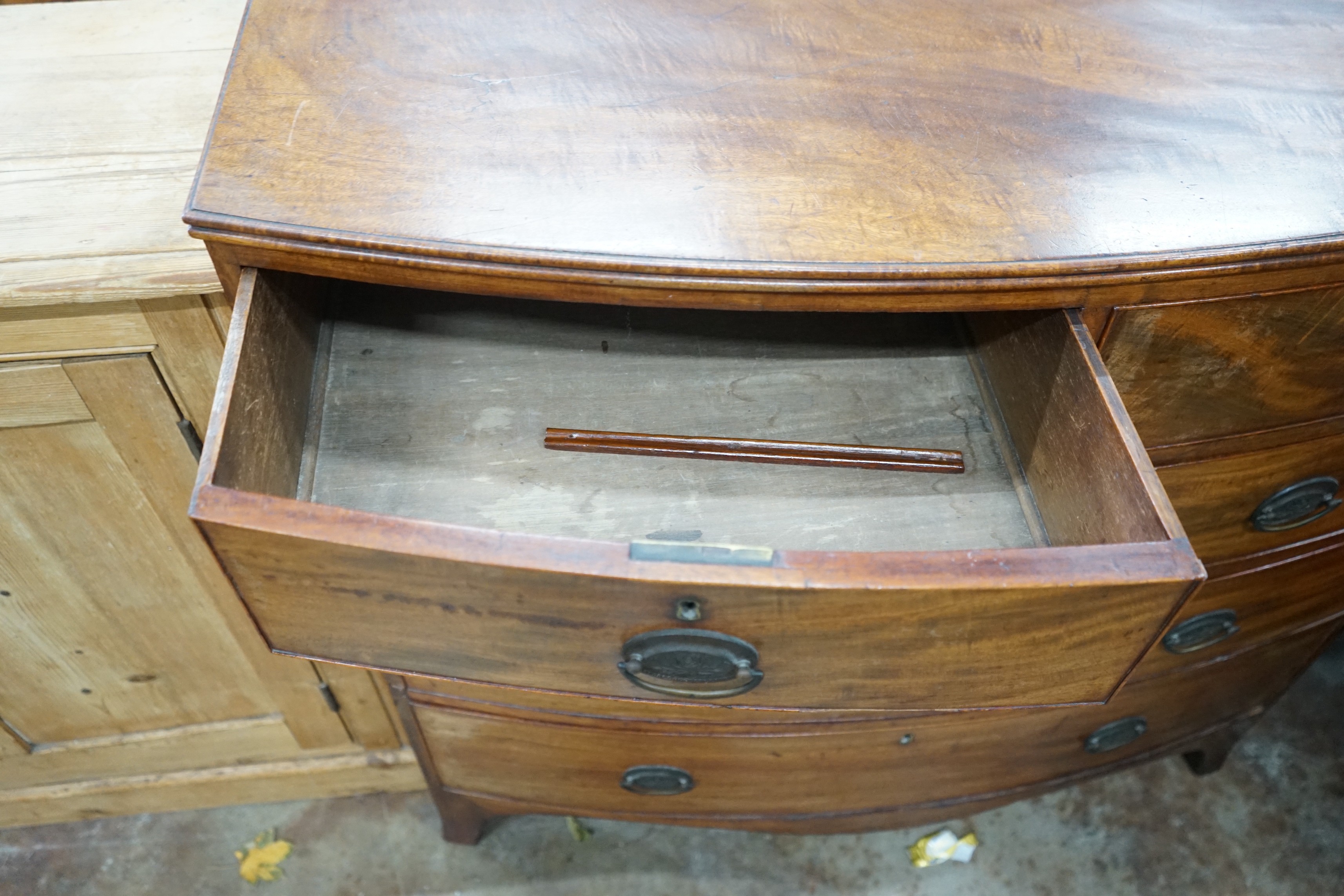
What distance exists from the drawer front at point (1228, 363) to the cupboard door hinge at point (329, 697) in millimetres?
861

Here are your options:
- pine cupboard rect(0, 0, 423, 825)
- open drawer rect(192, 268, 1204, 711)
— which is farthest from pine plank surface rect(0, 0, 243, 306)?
open drawer rect(192, 268, 1204, 711)

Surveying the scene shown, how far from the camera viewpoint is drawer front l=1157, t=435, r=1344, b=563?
0.81m

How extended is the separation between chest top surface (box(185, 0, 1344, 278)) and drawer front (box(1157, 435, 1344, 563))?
0.25 metres

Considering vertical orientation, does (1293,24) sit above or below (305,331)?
above

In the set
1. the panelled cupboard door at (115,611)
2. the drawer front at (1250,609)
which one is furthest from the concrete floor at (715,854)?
the drawer front at (1250,609)

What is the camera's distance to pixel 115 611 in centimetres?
97

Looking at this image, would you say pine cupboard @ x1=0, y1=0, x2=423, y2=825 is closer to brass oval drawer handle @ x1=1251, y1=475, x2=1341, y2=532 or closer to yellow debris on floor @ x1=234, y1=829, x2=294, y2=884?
yellow debris on floor @ x1=234, y1=829, x2=294, y2=884

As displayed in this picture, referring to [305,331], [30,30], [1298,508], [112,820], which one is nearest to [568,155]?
[305,331]

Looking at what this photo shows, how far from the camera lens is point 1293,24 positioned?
2.55 feet

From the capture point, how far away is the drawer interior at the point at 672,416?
0.65 metres

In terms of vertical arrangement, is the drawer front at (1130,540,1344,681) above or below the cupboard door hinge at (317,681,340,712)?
above

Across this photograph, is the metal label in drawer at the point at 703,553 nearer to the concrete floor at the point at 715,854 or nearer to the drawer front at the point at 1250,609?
the drawer front at the point at 1250,609

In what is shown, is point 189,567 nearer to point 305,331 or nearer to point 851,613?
point 305,331

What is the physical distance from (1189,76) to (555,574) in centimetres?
58
